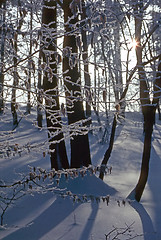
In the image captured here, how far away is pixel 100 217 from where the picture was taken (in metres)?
→ 6.09

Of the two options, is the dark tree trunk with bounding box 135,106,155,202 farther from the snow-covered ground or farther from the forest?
the snow-covered ground

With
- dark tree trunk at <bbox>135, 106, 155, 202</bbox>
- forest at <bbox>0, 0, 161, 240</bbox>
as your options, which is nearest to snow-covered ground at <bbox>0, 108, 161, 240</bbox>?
forest at <bbox>0, 0, 161, 240</bbox>

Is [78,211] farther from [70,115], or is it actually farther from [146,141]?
[70,115]

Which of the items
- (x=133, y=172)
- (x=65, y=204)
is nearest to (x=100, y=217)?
(x=65, y=204)

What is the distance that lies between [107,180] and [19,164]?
273 cm

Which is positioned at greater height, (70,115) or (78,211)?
(70,115)

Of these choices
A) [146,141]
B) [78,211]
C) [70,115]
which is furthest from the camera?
[70,115]

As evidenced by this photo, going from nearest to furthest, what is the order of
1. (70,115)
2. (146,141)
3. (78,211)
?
(78,211)
(146,141)
(70,115)

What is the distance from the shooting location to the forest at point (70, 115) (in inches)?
120

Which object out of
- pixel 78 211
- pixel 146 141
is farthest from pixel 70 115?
pixel 78 211

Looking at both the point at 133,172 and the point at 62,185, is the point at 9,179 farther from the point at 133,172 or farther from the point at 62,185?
the point at 133,172

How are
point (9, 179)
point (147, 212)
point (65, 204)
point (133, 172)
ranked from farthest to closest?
point (133, 172), point (9, 179), point (147, 212), point (65, 204)

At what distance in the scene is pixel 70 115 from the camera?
8453 millimetres

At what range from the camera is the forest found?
3051 mm
